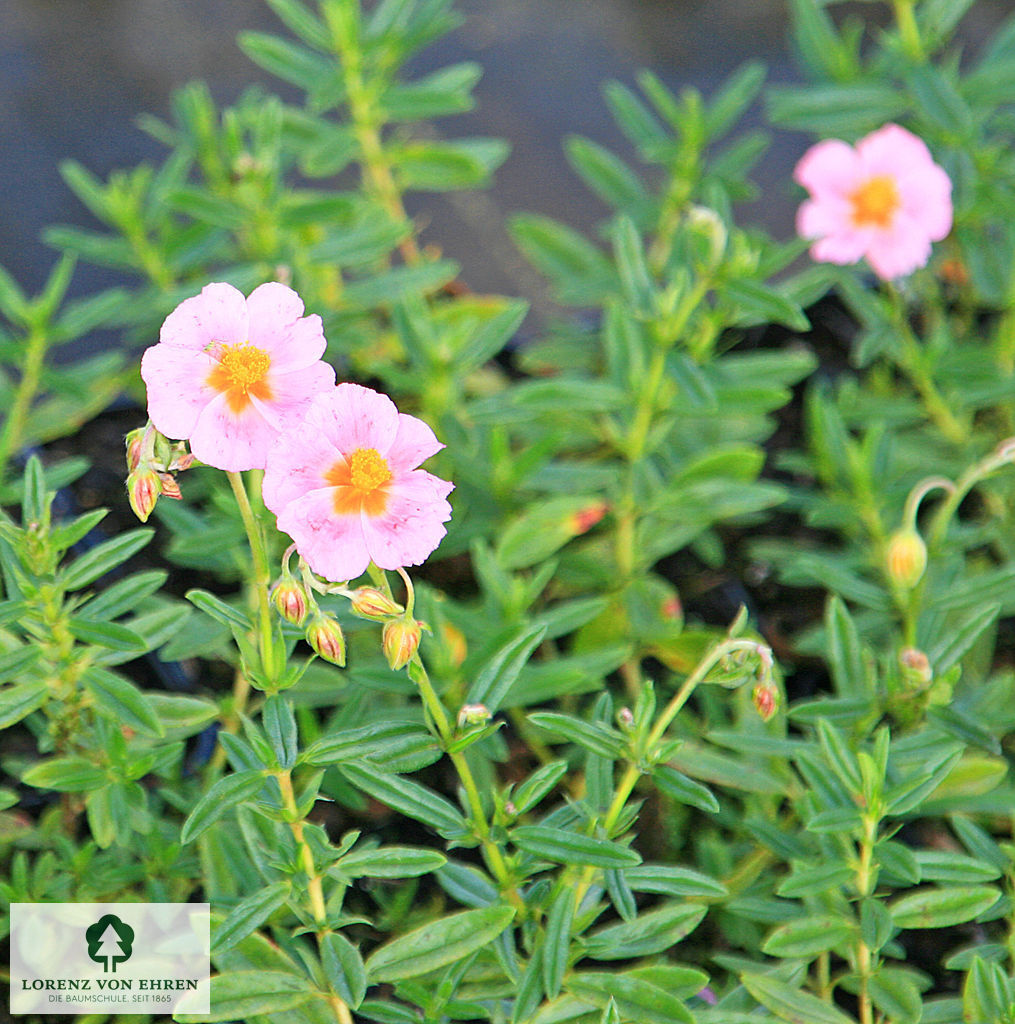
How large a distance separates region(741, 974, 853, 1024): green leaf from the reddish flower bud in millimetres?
440

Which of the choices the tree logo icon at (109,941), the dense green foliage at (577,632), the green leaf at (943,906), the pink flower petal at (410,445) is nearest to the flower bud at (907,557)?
the dense green foliage at (577,632)

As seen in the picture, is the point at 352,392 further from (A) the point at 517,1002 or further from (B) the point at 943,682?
(B) the point at 943,682

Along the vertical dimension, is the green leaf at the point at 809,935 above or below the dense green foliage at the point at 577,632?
below

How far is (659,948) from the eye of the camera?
32.8 inches

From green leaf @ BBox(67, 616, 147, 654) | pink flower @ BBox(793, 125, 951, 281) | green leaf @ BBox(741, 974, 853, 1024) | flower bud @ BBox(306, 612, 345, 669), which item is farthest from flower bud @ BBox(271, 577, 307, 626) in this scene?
pink flower @ BBox(793, 125, 951, 281)

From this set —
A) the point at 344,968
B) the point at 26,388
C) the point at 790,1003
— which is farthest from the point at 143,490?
the point at 26,388

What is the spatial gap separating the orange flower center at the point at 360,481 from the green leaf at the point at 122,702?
0.92 ft

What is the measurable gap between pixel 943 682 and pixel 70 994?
71 cm

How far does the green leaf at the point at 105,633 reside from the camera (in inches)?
32.4

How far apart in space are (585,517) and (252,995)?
54cm

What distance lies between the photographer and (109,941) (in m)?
0.89

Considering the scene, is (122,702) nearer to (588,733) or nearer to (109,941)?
(109,941)

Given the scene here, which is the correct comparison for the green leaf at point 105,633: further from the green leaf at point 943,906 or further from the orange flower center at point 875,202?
the orange flower center at point 875,202

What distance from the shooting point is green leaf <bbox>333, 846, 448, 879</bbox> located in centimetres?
A: 75
